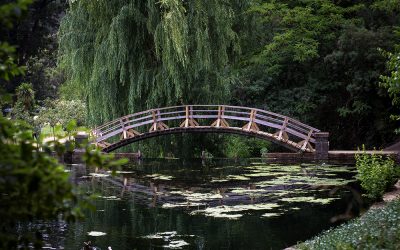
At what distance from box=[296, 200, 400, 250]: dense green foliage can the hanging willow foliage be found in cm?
1135

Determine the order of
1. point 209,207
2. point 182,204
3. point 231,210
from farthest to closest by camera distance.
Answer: point 182,204, point 209,207, point 231,210

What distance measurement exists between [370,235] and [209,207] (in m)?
5.42

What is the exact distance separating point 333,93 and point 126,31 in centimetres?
920

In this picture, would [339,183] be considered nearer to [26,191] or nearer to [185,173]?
[185,173]

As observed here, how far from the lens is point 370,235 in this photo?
695 cm

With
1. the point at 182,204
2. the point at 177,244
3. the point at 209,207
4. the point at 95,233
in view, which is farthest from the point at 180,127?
the point at 177,244

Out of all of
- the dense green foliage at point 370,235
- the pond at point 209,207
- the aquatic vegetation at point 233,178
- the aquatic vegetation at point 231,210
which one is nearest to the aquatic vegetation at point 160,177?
the pond at point 209,207

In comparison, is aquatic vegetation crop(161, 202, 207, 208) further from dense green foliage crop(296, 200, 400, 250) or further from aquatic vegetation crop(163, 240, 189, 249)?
dense green foliage crop(296, 200, 400, 250)

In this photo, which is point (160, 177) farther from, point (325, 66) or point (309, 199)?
point (325, 66)

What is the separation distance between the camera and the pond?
972 centimetres

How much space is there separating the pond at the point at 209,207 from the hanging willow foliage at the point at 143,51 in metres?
2.72

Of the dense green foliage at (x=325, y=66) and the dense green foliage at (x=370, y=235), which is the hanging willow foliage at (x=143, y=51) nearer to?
the dense green foliage at (x=325, y=66)

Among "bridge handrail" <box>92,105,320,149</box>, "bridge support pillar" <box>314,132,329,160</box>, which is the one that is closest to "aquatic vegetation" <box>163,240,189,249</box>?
"bridge handrail" <box>92,105,320,149</box>

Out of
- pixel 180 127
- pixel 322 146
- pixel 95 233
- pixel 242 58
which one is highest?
pixel 242 58
